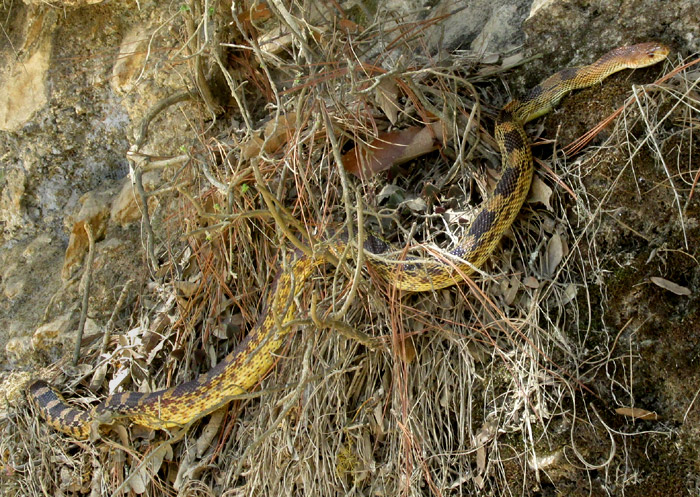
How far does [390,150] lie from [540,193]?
846 mm

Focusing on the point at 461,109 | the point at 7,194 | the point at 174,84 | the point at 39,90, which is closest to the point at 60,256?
the point at 7,194

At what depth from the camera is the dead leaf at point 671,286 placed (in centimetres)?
265

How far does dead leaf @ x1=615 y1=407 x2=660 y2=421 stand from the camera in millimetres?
2617

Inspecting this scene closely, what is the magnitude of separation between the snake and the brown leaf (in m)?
0.37

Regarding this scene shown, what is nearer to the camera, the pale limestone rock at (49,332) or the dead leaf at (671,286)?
the dead leaf at (671,286)

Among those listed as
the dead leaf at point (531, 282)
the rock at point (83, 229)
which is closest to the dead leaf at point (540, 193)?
the dead leaf at point (531, 282)

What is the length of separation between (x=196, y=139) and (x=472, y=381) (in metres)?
2.27

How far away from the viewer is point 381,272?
10.1 ft

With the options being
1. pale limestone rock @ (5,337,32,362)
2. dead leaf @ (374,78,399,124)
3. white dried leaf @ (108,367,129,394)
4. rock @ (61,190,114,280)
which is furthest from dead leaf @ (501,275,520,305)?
pale limestone rock @ (5,337,32,362)

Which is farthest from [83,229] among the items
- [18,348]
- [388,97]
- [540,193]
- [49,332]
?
[540,193]

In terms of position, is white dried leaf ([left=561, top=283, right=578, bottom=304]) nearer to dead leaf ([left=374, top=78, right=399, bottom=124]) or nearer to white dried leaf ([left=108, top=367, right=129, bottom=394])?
dead leaf ([left=374, top=78, right=399, bottom=124])

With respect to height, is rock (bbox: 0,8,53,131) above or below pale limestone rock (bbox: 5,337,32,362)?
above

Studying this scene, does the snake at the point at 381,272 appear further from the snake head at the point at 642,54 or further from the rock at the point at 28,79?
the rock at the point at 28,79

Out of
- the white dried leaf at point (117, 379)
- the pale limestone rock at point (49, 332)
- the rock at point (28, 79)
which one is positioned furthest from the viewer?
the rock at point (28, 79)
